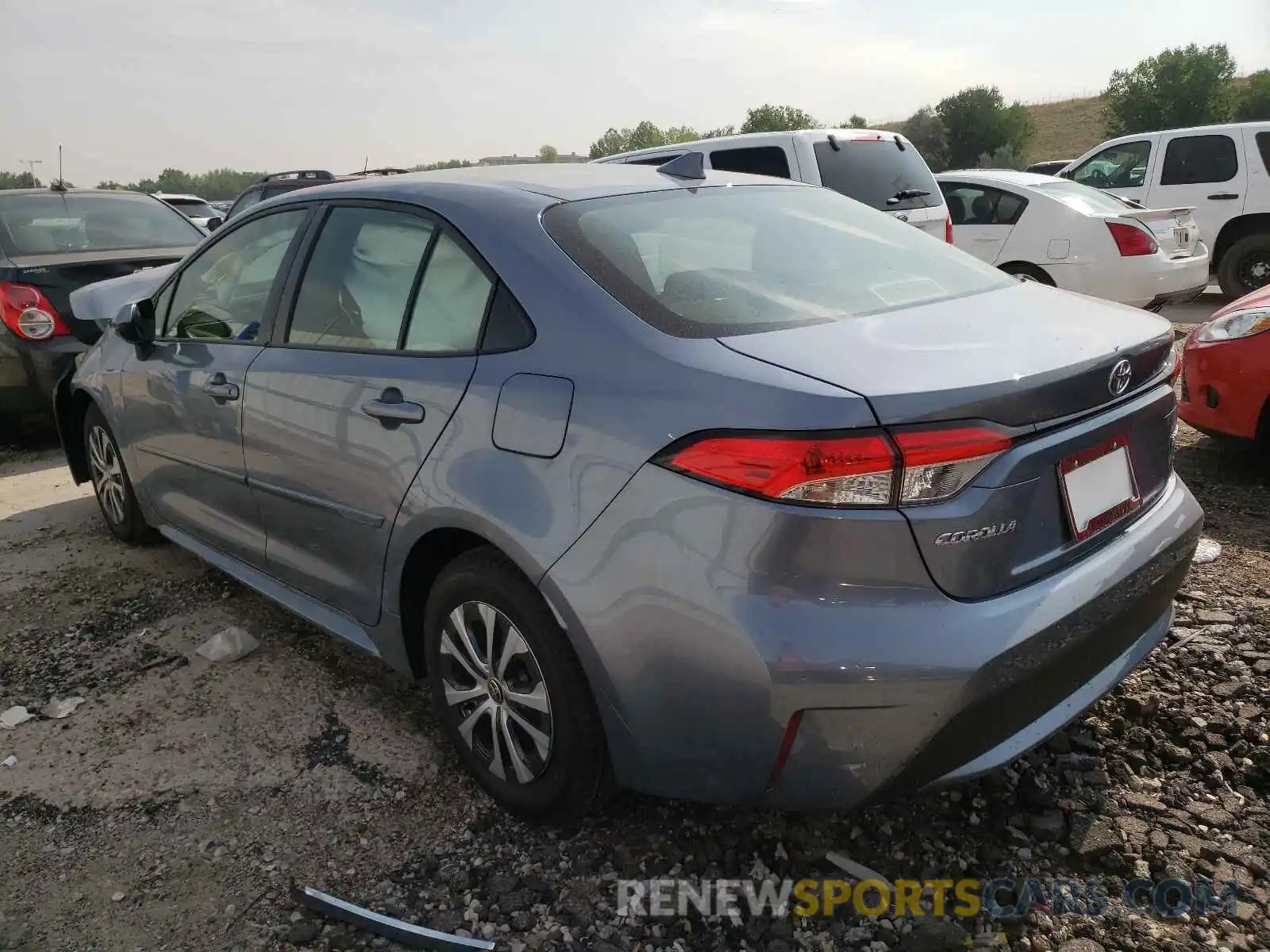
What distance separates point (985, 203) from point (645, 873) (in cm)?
794

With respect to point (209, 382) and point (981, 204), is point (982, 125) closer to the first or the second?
point (981, 204)

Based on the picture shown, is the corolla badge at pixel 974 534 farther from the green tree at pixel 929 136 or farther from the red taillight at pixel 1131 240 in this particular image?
the green tree at pixel 929 136

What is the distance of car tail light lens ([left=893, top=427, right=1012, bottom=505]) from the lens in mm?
1741

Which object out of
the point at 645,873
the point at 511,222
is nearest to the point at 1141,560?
the point at 645,873

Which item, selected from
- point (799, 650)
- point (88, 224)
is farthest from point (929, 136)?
point (799, 650)

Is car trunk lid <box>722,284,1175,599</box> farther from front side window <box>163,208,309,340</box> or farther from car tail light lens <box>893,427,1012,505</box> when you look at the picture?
front side window <box>163,208,309,340</box>

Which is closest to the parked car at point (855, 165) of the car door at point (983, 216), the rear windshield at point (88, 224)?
the car door at point (983, 216)

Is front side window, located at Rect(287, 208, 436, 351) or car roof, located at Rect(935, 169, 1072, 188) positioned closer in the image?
front side window, located at Rect(287, 208, 436, 351)

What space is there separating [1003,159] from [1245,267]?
44.1m

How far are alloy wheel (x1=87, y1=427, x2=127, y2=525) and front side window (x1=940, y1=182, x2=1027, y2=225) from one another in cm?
705

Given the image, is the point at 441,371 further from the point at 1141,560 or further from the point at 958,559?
the point at 1141,560

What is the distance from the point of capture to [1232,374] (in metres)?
4.30

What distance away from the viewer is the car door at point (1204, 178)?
9898 millimetres

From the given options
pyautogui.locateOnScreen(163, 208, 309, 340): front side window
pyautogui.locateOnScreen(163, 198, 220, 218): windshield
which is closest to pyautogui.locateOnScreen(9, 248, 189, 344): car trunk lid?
pyautogui.locateOnScreen(163, 208, 309, 340): front side window
